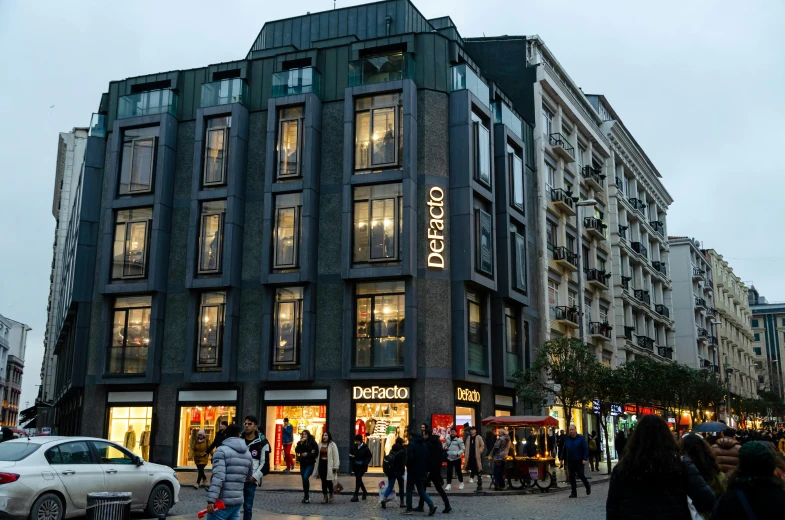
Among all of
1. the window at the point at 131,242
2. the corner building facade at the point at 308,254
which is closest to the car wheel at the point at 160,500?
the corner building facade at the point at 308,254

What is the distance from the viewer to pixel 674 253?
74125 mm

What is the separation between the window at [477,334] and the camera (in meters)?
31.6

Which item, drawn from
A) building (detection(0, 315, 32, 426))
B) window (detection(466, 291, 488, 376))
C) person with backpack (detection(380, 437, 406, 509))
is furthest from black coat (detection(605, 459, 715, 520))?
building (detection(0, 315, 32, 426))

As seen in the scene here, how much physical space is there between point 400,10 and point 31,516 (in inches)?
1248

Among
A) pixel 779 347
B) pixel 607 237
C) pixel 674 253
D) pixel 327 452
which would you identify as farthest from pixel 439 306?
pixel 779 347

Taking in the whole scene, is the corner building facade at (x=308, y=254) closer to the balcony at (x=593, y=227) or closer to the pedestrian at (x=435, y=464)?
the pedestrian at (x=435, y=464)

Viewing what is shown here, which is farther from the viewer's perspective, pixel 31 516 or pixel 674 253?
pixel 674 253

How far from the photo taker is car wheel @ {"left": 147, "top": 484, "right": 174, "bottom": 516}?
14766 mm

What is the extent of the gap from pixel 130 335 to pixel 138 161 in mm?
7427

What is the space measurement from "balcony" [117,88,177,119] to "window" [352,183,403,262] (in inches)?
390

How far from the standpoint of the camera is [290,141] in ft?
107

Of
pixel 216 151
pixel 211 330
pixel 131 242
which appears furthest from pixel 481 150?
pixel 131 242

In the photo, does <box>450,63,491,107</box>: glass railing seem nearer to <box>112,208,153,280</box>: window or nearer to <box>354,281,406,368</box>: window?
<box>354,281,406,368</box>: window

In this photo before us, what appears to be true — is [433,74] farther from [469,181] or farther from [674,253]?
[674,253]
